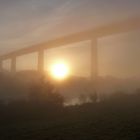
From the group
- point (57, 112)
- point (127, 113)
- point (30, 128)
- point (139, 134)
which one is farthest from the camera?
point (57, 112)

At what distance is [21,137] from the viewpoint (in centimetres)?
3441

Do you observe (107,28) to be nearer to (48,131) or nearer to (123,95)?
(123,95)

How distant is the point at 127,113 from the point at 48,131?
9673mm

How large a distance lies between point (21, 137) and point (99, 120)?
7.83 metres

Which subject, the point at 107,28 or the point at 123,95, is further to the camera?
the point at 107,28

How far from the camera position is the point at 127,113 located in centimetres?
4212

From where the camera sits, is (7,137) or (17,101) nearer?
(7,137)

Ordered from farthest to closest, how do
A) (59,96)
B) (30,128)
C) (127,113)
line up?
1. (59,96)
2. (127,113)
3. (30,128)

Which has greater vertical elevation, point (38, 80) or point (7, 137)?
point (38, 80)

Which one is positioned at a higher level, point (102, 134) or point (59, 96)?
point (59, 96)

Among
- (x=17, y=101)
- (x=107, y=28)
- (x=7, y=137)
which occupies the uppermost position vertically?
(x=107, y=28)

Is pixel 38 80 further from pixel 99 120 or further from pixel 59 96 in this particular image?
pixel 99 120

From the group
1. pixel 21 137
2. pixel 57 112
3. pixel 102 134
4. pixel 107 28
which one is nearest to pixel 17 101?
pixel 57 112

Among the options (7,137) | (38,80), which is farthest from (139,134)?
(38,80)
